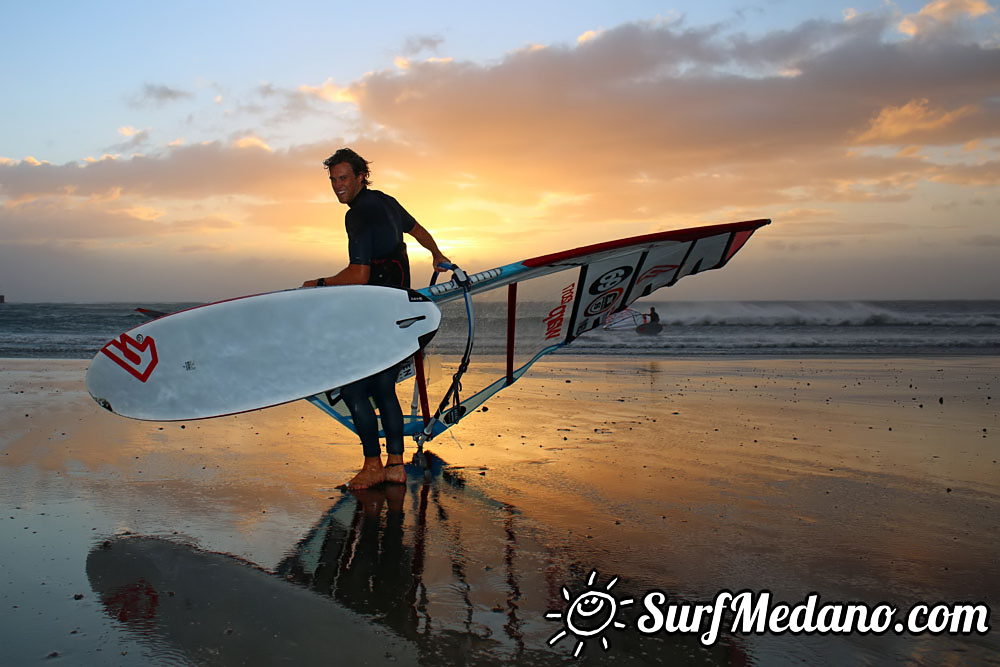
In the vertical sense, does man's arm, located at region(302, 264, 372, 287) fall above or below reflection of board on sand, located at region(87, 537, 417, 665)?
above

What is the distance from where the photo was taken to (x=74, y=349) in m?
17.4

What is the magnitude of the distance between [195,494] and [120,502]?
378 mm

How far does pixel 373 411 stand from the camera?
14.3ft

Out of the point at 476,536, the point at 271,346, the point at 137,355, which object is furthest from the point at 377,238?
the point at 476,536

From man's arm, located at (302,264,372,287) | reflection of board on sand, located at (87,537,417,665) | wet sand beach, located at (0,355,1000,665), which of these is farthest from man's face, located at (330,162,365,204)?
reflection of board on sand, located at (87,537,417,665)

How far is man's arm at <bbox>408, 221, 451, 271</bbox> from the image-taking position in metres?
4.71

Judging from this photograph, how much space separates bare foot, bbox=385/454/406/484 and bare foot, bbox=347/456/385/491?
4 centimetres

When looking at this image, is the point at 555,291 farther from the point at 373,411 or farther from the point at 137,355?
the point at 137,355

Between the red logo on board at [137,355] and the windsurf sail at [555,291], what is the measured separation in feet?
3.66

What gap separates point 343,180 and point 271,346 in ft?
3.48

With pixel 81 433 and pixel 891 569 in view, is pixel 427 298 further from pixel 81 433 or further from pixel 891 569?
pixel 81 433

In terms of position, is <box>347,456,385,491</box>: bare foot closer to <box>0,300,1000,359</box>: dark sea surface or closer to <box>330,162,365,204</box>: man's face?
<box>330,162,365,204</box>: man's face

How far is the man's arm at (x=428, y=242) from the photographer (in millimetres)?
4707

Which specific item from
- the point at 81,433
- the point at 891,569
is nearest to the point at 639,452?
the point at 891,569
